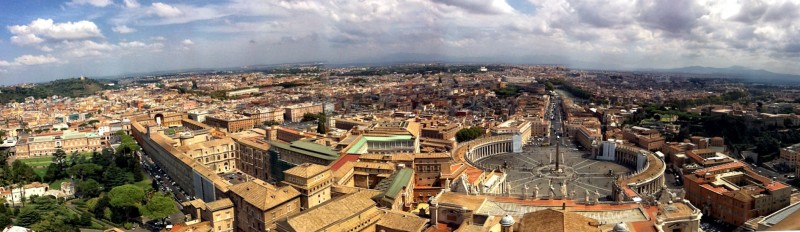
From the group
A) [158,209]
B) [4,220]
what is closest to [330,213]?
[158,209]

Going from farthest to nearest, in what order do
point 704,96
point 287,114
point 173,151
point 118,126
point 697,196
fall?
point 704,96 → point 287,114 → point 118,126 → point 173,151 → point 697,196

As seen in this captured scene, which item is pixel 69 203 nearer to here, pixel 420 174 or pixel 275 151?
pixel 275 151

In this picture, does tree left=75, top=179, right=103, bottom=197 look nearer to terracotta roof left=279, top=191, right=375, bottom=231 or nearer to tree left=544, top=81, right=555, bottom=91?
terracotta roof left=279, top=191, right=375, bottom=231

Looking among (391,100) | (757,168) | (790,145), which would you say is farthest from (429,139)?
(391,100)

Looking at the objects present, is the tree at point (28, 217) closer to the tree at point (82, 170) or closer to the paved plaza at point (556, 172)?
the tree at point (82, 170)

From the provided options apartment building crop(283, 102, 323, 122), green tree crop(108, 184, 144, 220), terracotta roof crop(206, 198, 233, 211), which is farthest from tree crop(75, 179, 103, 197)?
apartment building crop(283, 102, 323, 122)

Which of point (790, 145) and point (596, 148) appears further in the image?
point (596, 148)

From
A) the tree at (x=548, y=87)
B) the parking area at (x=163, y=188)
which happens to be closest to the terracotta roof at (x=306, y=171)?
the parking area at (x=163, y=188)
